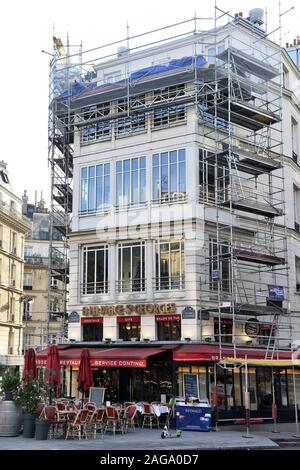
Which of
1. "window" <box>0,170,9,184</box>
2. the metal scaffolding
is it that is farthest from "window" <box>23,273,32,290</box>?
the metal scaffolding

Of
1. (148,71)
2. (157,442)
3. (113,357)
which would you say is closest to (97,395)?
(113,357)

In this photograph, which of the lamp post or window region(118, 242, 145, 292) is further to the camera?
the lamp post

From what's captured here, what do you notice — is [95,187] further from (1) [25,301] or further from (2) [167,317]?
(1) [25,301]

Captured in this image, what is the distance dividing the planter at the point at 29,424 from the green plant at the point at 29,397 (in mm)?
144

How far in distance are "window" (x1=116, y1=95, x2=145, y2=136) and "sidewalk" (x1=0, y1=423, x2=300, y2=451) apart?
1436 cm

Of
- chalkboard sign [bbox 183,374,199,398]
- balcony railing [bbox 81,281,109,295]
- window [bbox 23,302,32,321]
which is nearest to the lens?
chalkboard sign [bbox 183,374,199,398]

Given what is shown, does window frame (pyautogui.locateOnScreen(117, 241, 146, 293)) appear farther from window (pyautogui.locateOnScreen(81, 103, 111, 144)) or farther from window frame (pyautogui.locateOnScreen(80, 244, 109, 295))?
window (pyautogui.locateOnScreen(81, 103, 111, 144))

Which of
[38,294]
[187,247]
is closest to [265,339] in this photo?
[187,247]

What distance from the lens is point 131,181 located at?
96.4 ft

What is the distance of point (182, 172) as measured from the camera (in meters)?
27.9

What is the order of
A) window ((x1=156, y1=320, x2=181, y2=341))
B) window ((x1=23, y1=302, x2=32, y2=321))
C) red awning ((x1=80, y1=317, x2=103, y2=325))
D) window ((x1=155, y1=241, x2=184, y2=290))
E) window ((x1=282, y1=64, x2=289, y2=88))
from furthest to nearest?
window ((x1=23, y1=302, x2=32, y2=321)) → window ((x1=282, y1=64, x2=289, y2=88)) → red awning ((x1=80, y1=317, x2=103, y2=325)) → window ((x1=155, y1=241, x2=184, y2=290)) → window ((x1=156, y1=320, x2=181, y2=341))

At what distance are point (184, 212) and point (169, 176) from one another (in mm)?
2027

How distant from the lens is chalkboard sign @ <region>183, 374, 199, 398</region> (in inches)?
985

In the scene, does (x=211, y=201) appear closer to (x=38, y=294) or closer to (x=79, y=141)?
(x=79, y=141)
